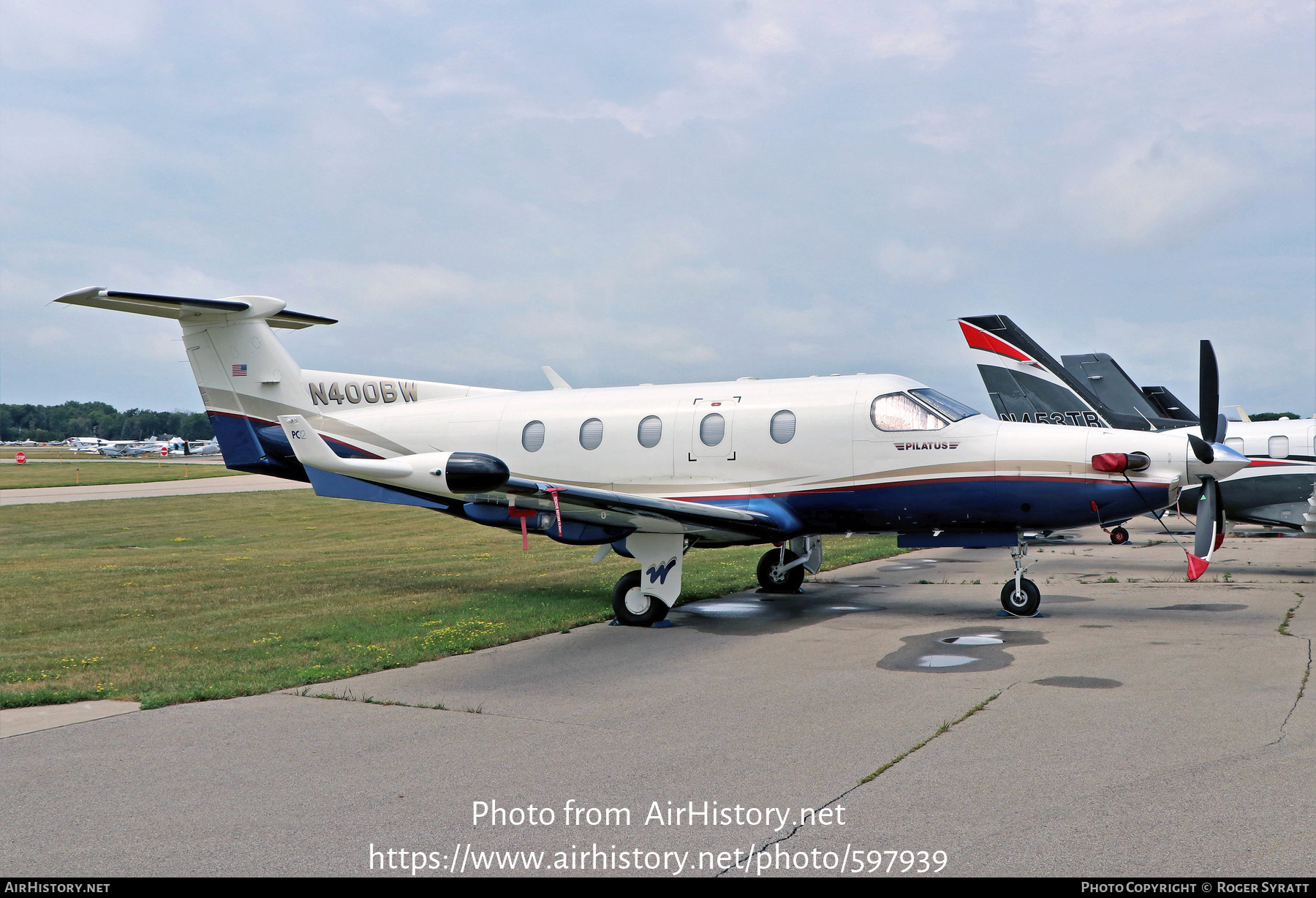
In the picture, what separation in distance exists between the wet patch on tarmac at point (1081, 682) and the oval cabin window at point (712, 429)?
561 cm

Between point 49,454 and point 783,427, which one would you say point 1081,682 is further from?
point 49,454

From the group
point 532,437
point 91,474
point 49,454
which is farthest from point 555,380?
point 49,454

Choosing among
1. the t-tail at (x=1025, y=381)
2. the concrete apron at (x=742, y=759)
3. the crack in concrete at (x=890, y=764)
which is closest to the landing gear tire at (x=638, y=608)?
the concrete apron at (x=742, y=759)

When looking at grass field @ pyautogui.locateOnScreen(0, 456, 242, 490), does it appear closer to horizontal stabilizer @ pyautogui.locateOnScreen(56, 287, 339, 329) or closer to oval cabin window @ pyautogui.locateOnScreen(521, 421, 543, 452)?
horizontal stabilizer @ pyautogui.locateOnScreen(56, 287, 339, 329)

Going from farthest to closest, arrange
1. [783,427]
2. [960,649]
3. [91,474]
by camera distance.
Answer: [91,474]
[783,427]
[960,649]

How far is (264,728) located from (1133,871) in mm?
5574

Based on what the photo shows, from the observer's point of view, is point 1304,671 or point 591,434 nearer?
point 1304,671

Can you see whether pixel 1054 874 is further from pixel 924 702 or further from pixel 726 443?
pixel 726 443

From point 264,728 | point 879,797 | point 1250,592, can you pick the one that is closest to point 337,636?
point 264,728

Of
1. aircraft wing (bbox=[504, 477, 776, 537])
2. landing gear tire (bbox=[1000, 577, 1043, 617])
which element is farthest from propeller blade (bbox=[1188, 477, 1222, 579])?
aircraft wing (bbox=[504, 477, 776, 537])

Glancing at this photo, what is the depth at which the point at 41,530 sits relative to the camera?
85.5 feet

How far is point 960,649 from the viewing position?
9.61 meters

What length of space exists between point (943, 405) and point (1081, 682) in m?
4.85

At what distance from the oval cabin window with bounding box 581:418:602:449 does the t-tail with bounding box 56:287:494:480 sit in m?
2.70
